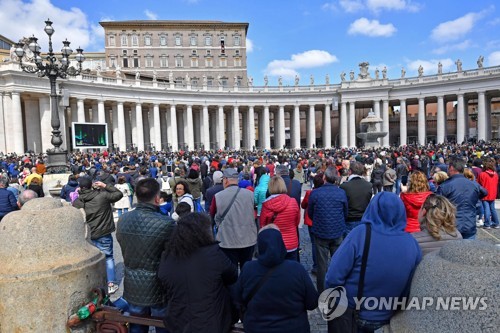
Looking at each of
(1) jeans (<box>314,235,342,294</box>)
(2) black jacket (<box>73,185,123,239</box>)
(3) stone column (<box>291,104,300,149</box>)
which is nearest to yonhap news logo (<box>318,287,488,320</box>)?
(1) jeans (<box>314,235,342,294</box>)

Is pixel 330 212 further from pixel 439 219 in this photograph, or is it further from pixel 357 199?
pixel 439 219

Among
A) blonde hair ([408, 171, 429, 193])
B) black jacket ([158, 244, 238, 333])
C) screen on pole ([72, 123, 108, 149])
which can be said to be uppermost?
screen on pole ([72, 123, 108, 149])

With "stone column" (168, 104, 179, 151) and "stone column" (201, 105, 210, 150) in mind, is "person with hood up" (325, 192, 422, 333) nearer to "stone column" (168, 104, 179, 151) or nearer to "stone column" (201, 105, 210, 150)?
"stone column" (168, 104, 179, 151)

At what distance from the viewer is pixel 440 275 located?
2.23 m

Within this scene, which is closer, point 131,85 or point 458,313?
point 458,313

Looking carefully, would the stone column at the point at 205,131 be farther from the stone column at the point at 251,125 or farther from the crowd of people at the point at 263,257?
the crowd of people at the point at 263,257

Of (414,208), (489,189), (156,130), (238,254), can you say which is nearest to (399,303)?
(414,208)

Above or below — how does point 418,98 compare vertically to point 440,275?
above

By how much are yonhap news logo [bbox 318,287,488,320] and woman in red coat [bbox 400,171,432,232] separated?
2.52 meters

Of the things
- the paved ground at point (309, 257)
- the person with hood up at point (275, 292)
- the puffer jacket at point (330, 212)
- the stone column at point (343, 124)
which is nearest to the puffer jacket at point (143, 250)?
the person with hood up at point (275, 292)

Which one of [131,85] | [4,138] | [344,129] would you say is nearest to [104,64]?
[131,85]

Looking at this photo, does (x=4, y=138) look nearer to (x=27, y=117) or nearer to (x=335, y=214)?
(x=27, y=117)

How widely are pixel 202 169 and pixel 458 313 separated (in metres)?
15.0

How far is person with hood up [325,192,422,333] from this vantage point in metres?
2.88
